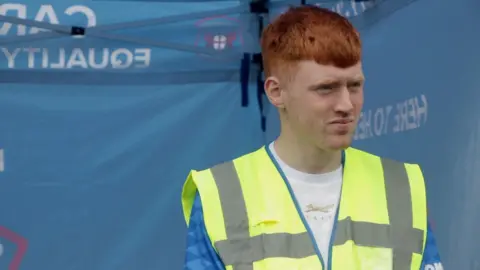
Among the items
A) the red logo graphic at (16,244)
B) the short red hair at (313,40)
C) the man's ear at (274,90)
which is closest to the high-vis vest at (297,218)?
the man's ear at (274,90)

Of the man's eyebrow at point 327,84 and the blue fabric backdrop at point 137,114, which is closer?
the man's eyebrow at point 327,84

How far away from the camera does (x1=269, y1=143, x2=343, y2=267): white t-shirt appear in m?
1.78

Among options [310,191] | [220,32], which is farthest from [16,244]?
[310,191]

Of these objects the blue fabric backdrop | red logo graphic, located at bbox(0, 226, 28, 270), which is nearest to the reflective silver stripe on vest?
the blue fabric backdrop

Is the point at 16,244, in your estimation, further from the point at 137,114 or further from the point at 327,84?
the point at 327,84

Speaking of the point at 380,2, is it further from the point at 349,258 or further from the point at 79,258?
the point at 349,258

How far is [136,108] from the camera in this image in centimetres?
298

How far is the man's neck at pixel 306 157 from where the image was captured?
1.78 m

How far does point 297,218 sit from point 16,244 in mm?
1424

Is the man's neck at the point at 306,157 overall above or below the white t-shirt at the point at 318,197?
above

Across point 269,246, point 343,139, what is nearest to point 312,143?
point 343,139

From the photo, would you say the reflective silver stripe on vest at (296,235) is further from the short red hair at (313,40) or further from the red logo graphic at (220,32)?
the red logo graphic at (220,32)

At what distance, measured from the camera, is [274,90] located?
5.92 feet

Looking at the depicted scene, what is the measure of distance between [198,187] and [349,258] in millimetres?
302
